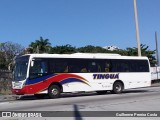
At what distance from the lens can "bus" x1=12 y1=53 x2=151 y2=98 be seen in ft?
76.9

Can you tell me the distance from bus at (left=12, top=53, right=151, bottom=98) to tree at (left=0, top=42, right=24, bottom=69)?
195ft

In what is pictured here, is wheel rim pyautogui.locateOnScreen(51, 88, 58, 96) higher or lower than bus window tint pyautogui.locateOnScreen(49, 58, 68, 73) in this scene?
lower

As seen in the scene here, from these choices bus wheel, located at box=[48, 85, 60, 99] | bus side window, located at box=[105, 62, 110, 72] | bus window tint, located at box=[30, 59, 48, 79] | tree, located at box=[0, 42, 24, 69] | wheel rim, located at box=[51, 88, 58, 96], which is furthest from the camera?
tree, located at box=[0, 42, 24, 69]

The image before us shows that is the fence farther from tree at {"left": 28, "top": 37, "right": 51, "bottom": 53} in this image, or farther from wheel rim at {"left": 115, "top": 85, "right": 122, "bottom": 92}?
tree at {"left": 28, "top": 37, "right": 51, "bottom": 53}

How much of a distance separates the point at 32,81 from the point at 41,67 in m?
1.06

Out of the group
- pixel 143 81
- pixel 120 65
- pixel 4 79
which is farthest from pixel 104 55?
pixel 4 79

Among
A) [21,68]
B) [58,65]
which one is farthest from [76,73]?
[21,68]

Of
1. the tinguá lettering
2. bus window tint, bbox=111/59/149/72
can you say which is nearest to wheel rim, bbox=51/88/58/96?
the tinguá lettering

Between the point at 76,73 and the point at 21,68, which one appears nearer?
the point at 21,68

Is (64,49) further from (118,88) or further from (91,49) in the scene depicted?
(118,88)

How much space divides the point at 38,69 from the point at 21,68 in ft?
3.71

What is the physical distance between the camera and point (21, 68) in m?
23.8

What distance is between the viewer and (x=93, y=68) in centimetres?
2647

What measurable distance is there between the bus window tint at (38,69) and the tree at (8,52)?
204ft
